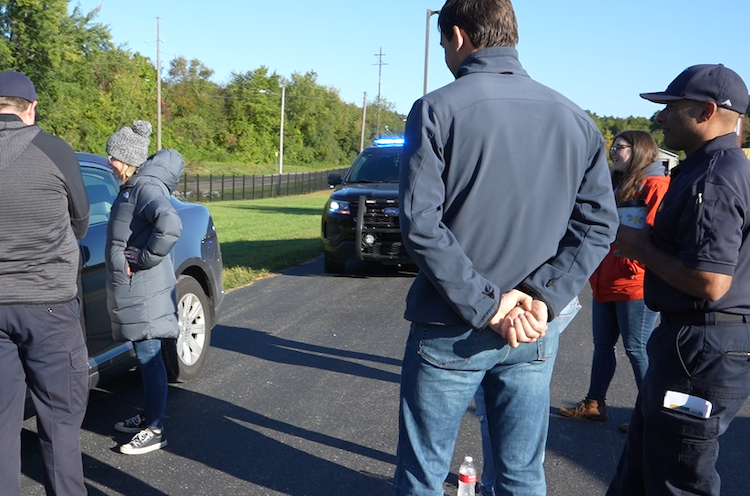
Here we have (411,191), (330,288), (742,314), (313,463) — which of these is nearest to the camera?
(411,191)

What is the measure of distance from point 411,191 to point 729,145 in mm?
1270

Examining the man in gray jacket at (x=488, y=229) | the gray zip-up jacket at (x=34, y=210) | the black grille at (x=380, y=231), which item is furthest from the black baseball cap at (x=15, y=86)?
the black grille at (x=380, y=231)

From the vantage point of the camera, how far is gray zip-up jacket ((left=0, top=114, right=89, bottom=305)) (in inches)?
111

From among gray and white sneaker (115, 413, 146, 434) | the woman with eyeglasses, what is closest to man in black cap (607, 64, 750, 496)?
the woman with eyeglasses

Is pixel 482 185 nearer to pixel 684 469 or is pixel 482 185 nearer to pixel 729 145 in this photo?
pixel 729 145

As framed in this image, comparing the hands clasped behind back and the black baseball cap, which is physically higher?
the black baseball cap

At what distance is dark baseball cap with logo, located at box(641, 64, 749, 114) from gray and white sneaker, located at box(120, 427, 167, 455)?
10.7 ft

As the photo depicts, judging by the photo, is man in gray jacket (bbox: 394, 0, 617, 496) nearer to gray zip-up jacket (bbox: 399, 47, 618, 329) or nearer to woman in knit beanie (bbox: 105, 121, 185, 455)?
gray zip-up jacket (bbox: 399, 47, 618, 329)

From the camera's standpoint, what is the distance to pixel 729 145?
2588 millimetres

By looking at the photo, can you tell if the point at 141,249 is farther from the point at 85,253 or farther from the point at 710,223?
the point at 710,223

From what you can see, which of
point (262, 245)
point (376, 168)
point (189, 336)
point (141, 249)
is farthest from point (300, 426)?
point (262, 245)

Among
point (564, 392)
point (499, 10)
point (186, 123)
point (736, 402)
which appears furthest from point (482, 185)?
point (186, 123)

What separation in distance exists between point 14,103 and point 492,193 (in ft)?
6.57

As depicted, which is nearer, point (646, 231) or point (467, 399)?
point (467, 399)
